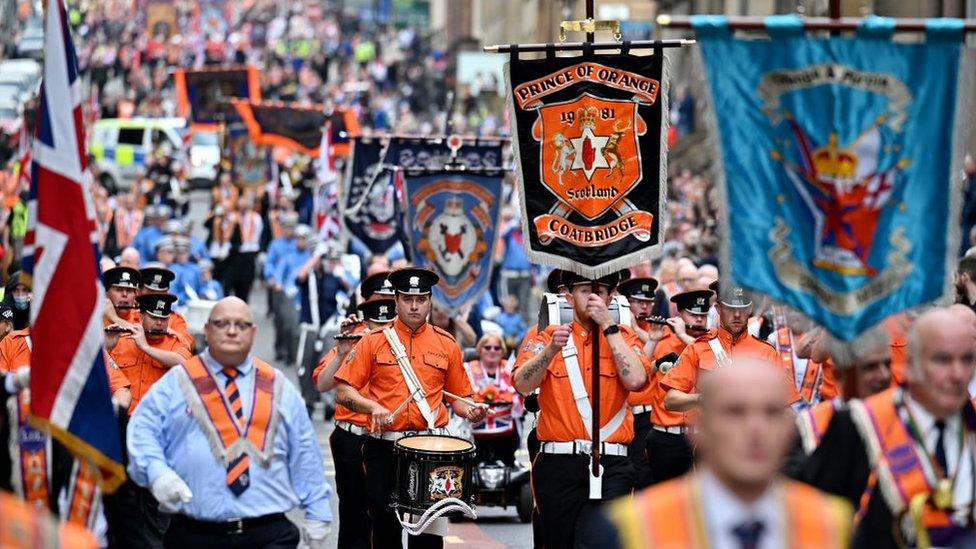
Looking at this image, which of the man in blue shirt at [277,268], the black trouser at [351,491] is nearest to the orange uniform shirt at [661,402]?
the black trouser at [351,491]

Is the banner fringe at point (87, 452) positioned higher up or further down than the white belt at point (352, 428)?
higher up

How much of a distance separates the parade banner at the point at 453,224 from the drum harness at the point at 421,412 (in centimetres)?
496

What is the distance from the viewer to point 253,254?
31.0 meters

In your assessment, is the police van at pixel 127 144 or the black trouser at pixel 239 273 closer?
the black trouser at pixel 239 273

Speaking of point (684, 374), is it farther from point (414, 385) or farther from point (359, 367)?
point (359, 367)

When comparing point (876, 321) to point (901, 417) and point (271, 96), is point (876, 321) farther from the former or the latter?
point (271, 96)

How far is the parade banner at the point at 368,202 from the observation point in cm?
2145

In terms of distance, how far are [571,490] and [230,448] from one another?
2.74 meters

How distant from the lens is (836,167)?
7.70 m

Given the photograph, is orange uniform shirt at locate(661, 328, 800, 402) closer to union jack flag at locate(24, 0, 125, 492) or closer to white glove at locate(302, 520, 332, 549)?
white glove at locate(302, 520, 332, 549)

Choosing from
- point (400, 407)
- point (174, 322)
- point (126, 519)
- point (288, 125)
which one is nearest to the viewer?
point (126, 519)

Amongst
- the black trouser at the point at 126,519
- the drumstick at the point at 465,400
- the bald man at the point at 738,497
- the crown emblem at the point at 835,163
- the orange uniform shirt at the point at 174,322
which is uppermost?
the crown emblem at the point at 835,163

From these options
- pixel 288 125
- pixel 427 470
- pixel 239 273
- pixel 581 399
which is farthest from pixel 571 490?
pixel 288 125

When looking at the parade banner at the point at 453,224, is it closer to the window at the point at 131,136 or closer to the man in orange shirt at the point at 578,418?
the man in orange shirt at the point at 578,418
